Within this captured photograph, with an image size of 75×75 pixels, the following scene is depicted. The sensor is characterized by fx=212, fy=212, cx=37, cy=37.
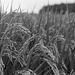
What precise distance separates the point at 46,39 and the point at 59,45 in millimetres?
125

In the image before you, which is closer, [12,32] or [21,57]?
[21,57]

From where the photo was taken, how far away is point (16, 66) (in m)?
1.35

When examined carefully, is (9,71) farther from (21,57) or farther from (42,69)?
(42,69)

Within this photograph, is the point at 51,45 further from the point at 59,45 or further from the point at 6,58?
the point at 6,58

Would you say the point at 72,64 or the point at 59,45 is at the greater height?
the point at 59,45

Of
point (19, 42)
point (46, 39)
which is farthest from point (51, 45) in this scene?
point (19, 42)

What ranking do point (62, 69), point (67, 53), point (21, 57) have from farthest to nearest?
1. point (67, 53)
2. point (62, 69)
3. point (21, 57)

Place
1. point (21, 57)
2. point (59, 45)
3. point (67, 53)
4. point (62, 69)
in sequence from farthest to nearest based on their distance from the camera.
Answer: point (59, 45), point (67, 53), point (62, 69), point (21, 57)

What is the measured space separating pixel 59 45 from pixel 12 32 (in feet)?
1.24

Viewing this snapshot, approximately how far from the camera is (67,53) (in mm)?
1495

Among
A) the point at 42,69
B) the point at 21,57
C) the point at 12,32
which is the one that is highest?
the point at 12,32

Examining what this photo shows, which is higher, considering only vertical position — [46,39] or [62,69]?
[46,39]

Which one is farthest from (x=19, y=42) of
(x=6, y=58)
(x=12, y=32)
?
(x=6, y=58)

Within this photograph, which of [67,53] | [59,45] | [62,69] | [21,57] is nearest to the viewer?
[21,57]
